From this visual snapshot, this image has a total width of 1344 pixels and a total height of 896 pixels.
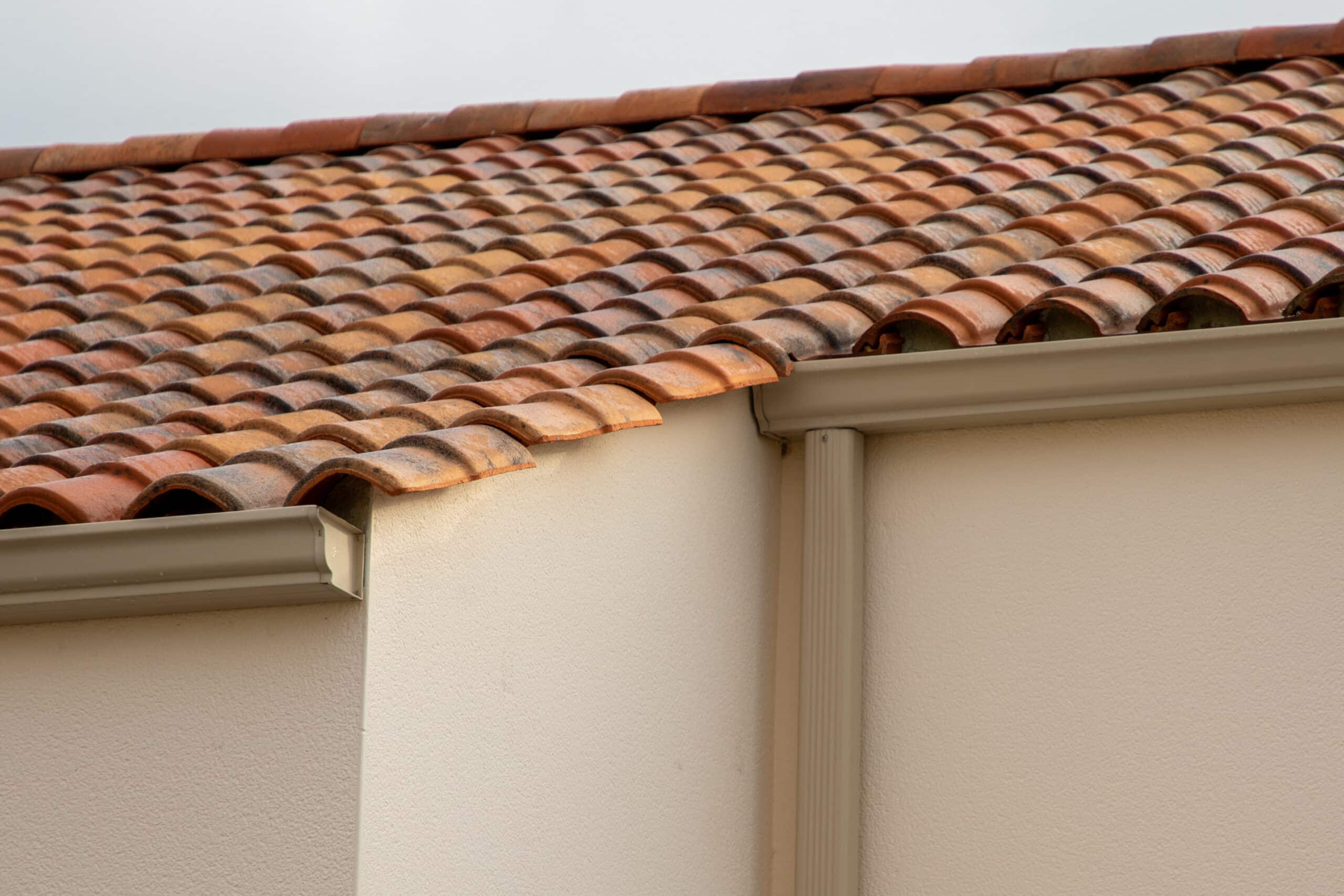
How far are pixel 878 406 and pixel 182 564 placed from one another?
6.70 feet

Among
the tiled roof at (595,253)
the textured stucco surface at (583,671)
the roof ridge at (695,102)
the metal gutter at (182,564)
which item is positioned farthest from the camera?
the roof ridge at (695,102)

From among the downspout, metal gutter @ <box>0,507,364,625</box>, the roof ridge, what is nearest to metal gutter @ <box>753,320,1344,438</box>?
the downspout

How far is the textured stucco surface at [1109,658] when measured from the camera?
4012mm

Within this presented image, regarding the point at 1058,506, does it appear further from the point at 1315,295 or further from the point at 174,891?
the point at 174,891

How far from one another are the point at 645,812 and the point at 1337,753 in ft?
5.83

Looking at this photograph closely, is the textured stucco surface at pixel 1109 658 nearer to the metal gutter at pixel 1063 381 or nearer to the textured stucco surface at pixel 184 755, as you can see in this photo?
the metal gutter at pixel 1063 381

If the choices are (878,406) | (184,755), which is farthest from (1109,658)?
(184,755)

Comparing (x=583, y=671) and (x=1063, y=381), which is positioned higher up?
(x=1063, y=381)

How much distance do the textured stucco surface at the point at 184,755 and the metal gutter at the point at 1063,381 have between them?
67.3 inches

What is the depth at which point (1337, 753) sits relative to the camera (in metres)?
3.96

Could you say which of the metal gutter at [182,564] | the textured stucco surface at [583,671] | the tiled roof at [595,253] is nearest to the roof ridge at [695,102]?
the tiled roof at [595,253]

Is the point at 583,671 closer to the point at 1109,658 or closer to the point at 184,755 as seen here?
the point at 184,755

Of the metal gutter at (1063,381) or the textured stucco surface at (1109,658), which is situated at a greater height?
the metal gutter at (1063,381)

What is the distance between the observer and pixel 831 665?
4.43 metres
